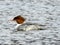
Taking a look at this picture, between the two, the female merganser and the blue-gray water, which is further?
the female merganser

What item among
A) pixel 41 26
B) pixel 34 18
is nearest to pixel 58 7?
pixel 34 18

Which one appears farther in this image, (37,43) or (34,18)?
(34,18)

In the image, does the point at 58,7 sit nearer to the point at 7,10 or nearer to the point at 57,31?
the point at 7,10

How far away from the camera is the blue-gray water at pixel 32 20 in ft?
5.40

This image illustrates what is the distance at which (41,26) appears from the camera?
1.88 metres

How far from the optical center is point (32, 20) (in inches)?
79.7

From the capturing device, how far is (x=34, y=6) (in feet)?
7.83

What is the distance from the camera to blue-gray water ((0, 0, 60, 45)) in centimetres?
165

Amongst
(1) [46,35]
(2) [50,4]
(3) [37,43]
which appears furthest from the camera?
(2) [50,4]

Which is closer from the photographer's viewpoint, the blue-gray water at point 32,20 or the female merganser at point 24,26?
the blue-gray water at point 32,20

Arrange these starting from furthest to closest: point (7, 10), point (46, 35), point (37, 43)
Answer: point (7, 10) → point (46, 35) → point (37, 43)

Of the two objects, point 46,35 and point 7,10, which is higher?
point 7,10

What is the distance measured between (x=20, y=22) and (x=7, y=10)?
0.44 m

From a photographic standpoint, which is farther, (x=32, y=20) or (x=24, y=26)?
(x=32, y=20)
